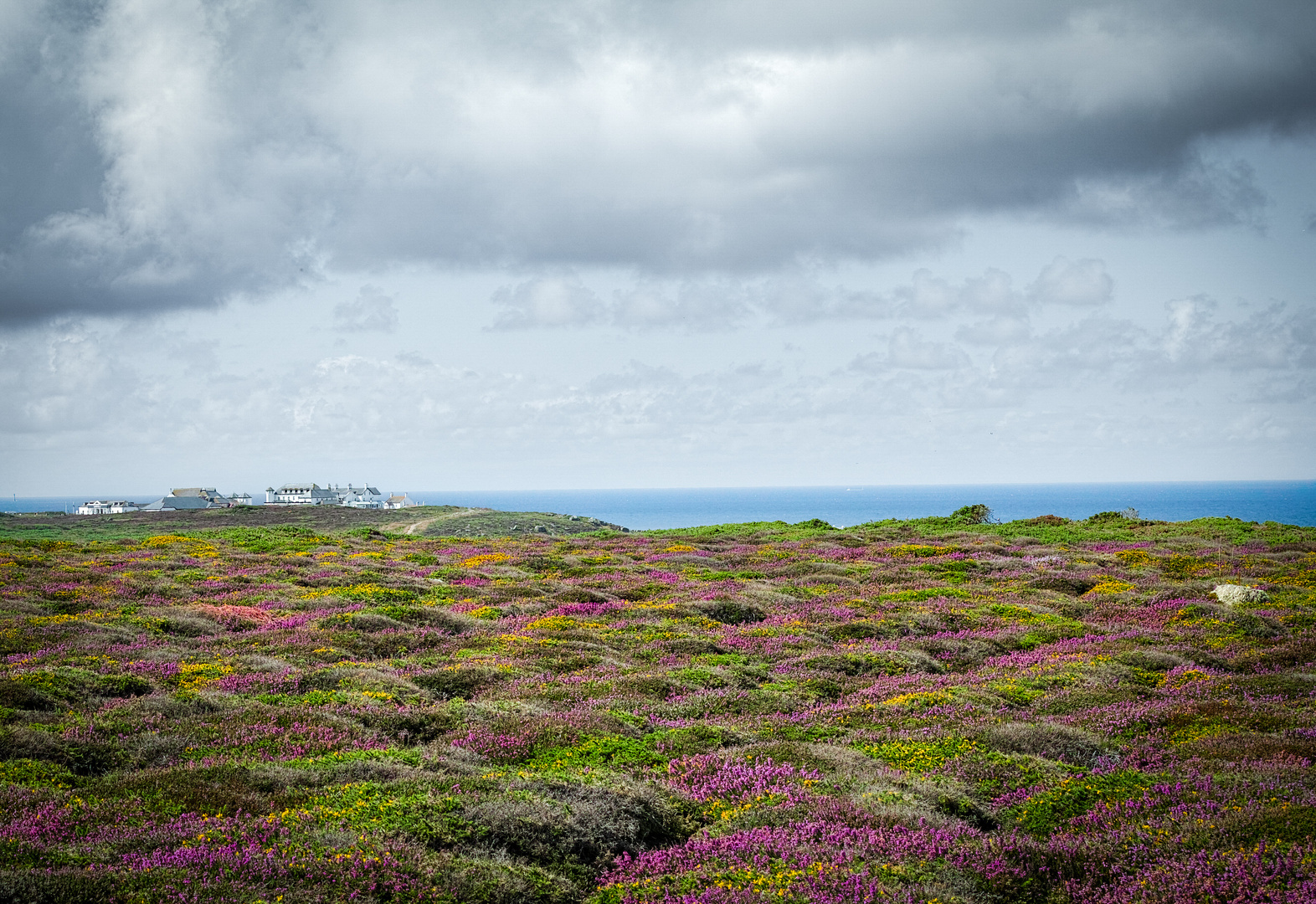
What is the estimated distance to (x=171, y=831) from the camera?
8164mm

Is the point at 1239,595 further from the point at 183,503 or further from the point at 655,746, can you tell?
the point at 183,503

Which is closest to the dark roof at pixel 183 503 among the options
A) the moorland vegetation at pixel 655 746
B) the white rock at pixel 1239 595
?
the moorland vegetation at pixel 655 746

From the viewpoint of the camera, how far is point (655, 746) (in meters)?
12.4

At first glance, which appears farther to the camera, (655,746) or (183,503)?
(183,503)

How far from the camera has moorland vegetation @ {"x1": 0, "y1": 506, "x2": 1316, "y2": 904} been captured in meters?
7.87

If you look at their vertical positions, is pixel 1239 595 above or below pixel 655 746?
above

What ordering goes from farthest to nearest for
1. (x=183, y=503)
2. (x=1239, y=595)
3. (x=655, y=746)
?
(x=183, y=503) < (x=1239, y=595) < (x=655, y=746)

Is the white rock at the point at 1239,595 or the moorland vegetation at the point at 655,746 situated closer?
the moorland vegetation at the point at 655,746

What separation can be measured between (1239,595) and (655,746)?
891 inches

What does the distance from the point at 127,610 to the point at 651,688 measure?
17488 mm

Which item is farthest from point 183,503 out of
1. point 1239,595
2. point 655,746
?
point 1239,595

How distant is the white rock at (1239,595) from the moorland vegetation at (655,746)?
118 mm

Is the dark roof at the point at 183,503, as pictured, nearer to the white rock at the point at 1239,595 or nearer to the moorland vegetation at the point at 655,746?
the moorland vegetation at the point at 655,746

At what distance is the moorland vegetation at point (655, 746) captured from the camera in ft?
25.8
